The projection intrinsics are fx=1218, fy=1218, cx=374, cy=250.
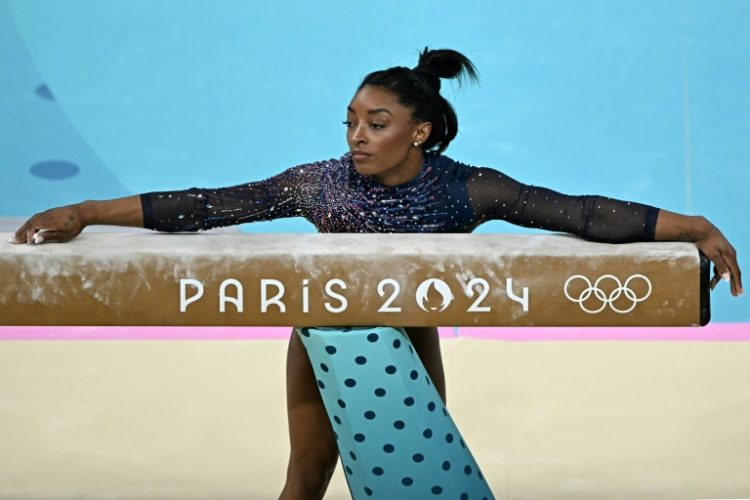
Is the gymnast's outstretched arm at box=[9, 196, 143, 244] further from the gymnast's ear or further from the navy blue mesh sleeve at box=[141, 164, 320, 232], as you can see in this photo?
the gymnast's ear

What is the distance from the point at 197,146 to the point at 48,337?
1243mm

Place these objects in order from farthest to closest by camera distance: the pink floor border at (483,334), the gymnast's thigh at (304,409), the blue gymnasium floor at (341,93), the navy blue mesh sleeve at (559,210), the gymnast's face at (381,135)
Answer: the blue gymnasium floor at (341,93)
the pink floor border at (483,334)
the gymnast's thigh at (304,409)
the gymnast's face at (381,135)
the navy blue mesh sleeve at (559,210)

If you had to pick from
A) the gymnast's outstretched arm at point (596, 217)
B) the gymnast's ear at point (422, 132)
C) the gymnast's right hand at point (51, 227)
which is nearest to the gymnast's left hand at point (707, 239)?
the gymnast's outstretched arm at point (596, 217)

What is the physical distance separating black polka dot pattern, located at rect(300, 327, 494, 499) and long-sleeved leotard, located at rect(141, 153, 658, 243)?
372 mm

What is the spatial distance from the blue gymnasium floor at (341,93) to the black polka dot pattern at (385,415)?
366cm

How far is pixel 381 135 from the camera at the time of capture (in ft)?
9.37

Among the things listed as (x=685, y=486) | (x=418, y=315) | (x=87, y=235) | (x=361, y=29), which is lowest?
(x=685, y=486)

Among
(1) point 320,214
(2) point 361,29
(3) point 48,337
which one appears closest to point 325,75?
(2) point 361,29

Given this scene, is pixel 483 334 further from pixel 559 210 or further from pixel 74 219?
pixel 74 219

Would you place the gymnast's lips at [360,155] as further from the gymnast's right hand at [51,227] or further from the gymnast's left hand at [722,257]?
the gymnast's left hand at [722,257]

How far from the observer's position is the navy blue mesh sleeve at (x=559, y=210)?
2711mm

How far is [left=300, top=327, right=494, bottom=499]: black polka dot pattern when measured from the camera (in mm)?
2631

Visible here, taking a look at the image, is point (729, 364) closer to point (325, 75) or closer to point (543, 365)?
point (543, 365)

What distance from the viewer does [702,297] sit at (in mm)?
2625
